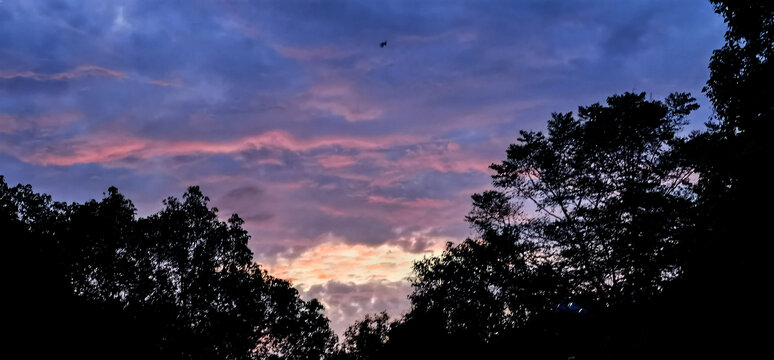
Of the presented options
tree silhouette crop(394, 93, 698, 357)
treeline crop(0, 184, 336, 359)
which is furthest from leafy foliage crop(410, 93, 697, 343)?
treeline crop(0, 184, 336, 359)

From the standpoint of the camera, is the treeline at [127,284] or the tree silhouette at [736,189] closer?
the tree silhouette at [736,189]

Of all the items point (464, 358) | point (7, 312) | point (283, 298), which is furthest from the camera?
point (464, 358)

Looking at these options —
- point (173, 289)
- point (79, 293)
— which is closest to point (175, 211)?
point (173, 289)

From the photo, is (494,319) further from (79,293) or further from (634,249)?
(79,293)

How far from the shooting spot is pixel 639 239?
16.2m

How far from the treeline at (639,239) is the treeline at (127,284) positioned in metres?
15.7

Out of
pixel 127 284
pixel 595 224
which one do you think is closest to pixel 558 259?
pixel 595 224

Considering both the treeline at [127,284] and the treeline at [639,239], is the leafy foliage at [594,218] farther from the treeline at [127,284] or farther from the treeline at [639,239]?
the treeline at [127,284]

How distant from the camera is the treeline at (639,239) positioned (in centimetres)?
1019

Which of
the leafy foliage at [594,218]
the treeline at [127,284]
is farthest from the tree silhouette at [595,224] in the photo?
the treeline at [127,284]

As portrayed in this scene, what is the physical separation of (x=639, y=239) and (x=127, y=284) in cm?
2637

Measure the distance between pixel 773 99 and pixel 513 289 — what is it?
49.3 feet

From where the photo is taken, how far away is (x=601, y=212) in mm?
18422

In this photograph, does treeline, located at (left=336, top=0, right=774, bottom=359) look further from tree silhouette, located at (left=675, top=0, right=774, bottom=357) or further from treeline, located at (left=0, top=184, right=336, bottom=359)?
treeline, located at (left=0, top=184, right=336, bottom=359)
